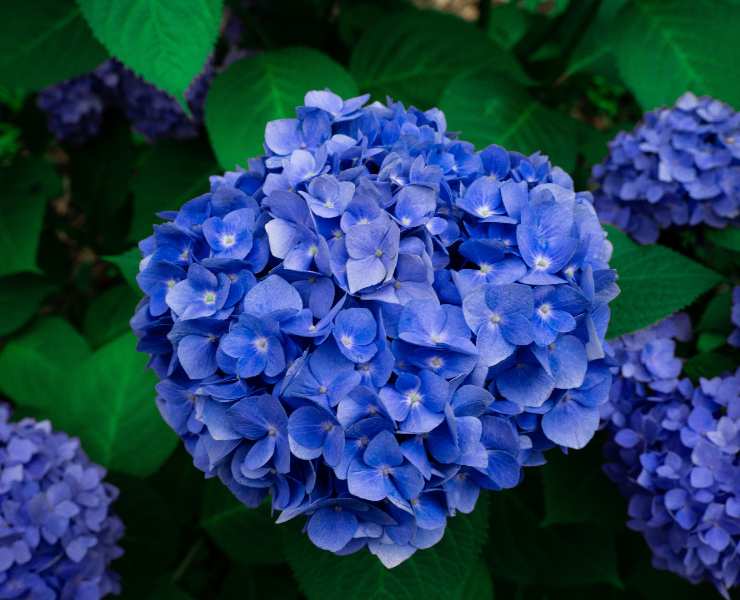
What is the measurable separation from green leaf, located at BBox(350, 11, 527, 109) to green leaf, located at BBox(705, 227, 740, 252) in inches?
30.5

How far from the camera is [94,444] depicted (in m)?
1.70

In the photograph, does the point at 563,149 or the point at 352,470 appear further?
the point at 563,149

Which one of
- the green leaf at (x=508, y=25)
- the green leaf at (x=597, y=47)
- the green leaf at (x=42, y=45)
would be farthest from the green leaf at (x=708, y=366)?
the green leaf at (x=508, y=25)

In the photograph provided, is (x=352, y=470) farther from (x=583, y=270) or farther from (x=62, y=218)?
(x=62, y=218)

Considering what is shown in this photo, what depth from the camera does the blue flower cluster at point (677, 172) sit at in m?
1.38

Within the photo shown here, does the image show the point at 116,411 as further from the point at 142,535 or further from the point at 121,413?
the point at 142,535

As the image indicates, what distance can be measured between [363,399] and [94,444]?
1.09m

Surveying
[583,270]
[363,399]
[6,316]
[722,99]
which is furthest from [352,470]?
[6,316]

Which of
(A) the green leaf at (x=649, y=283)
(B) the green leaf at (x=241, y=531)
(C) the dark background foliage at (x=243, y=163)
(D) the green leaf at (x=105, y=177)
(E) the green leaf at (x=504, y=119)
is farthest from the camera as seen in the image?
(D) the green leaf at (x=105, y=177)

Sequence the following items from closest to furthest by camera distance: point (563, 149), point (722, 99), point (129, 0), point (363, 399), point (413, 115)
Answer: point (363, 399)
point (413, 115)
point (129, 0)
point (722, 99)
point (563, 149)

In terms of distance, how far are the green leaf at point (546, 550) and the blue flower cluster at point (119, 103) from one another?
1.37m

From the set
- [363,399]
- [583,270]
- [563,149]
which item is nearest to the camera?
[363,399]

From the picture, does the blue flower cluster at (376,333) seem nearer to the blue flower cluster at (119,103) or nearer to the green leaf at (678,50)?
the green leaf at (678,50)

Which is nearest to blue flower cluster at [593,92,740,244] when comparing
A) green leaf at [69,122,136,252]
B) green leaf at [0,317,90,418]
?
green leaf at [0,317,90,418]
